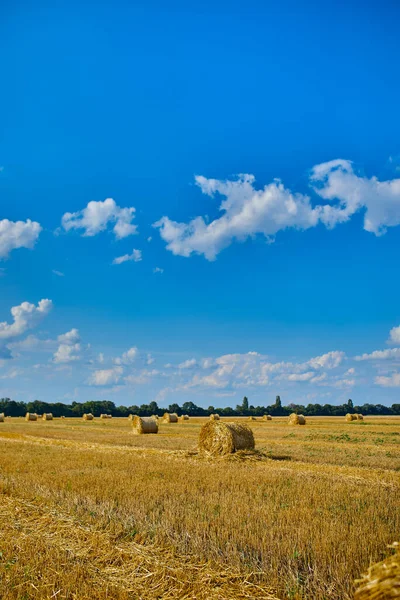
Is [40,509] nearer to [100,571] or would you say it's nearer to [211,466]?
[100,571]

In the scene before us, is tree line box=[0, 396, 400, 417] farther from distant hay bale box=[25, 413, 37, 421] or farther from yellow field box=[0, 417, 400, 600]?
yellow field box=[0, 417, 400, 600]

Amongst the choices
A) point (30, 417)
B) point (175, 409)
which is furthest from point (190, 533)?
point (175, 409)

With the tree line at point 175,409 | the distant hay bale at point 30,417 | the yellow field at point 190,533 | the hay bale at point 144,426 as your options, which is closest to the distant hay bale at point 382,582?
the yellow field at point 190,533

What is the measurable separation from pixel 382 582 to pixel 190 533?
3.85 metres

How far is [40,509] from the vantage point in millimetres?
8781

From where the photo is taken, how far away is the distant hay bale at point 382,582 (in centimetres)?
342

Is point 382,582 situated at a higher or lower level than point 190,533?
higher

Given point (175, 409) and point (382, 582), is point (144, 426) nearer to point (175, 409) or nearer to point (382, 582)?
point (382, 582)

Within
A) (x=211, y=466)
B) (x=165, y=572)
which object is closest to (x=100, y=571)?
(x=165, y=572)

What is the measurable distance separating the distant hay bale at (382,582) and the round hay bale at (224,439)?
14432 millimetres

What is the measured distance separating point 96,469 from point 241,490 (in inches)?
198

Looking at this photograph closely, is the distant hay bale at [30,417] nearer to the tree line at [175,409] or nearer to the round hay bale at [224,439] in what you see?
the tree line at [175,409]

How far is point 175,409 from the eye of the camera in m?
100

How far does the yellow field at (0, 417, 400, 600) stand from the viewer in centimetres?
527
